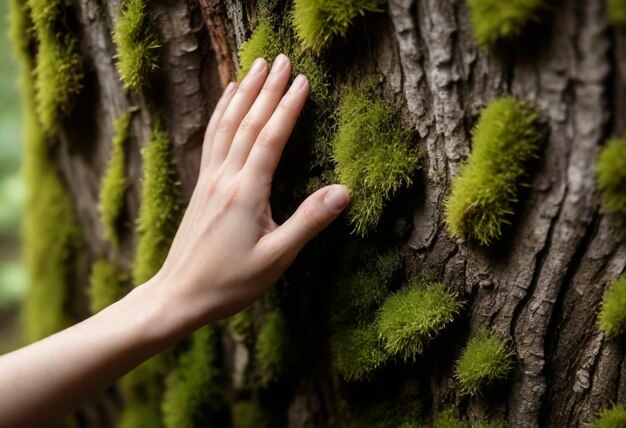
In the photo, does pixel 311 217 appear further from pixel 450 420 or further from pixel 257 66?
pixel 450 420

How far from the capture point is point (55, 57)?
152 centimetres

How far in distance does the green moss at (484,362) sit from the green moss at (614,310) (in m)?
0.19

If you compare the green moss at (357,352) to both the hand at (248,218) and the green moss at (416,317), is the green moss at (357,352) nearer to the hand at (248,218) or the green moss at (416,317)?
the green moss at (416,317)

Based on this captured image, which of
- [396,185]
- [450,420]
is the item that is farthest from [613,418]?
[396,185]

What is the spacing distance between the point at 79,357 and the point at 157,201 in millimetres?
498

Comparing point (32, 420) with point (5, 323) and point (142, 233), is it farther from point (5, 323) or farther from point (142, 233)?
point (5, 323)

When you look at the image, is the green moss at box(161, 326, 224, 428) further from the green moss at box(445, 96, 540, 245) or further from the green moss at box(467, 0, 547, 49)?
the green moss at box(467, 0, 547, 49)

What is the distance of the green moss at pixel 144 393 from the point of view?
6.30 feet

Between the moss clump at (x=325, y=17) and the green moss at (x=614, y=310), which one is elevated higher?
the moss clump at (x=325, y=17)

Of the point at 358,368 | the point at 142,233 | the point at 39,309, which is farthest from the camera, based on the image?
the point at 39,309

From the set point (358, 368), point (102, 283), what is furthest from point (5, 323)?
point (358, 368)

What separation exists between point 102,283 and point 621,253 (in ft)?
5.16

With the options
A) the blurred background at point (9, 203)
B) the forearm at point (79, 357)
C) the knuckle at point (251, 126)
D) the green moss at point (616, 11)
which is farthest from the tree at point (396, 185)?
the blurred background at point (9, 203)

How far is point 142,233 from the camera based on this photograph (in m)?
1.69
